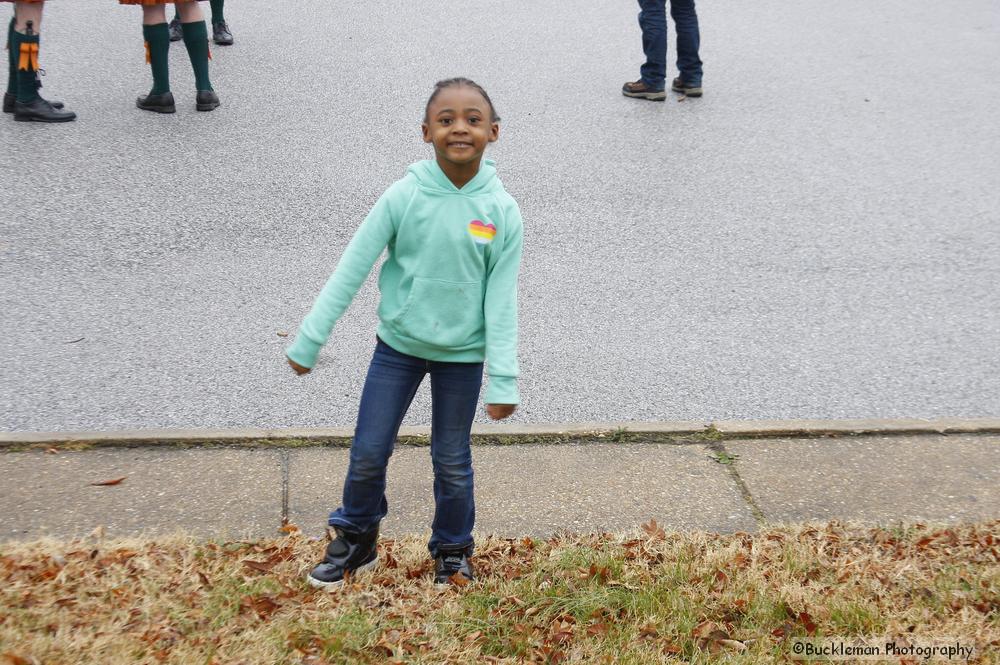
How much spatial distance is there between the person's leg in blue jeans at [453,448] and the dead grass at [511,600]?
0.16 meters

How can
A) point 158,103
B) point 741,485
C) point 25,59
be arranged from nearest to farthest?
point 741,485 → point 25,59 → point 158,103

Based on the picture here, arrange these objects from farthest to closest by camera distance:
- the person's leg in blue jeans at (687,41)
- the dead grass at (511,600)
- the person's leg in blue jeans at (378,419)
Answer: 1. the person's leg in blue jeans at (687,41)
2. the person's leg in blue jeans at (378,419)
3. the dead grass at (511,600)

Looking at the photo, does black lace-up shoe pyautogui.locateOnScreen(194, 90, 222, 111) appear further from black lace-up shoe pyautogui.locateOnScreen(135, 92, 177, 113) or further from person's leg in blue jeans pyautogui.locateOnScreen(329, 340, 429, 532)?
person's leg in blue jeans pyautogui.locateOnScreen(329, 340, 429, 532)

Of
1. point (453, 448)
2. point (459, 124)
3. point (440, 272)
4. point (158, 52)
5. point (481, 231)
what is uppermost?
point (459, 124)

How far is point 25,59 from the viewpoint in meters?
7.26

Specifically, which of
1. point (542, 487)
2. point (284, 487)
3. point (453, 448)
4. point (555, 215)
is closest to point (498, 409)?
point (453, 448)

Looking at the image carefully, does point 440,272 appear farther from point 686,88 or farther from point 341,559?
point 686,88

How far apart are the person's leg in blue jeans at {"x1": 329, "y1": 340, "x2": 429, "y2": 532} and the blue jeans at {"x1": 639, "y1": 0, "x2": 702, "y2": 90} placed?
19.2 feet

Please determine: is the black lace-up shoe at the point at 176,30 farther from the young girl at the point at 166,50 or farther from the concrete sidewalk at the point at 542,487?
the concrete sidewalk at the point at 542,487

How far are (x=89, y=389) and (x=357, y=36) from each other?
5.99 m

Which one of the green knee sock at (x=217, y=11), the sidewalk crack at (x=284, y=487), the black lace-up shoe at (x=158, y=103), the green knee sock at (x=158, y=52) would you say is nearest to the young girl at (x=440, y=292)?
the sidewalk crack at (x=284, y=487)

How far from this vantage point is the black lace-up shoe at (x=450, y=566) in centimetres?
350

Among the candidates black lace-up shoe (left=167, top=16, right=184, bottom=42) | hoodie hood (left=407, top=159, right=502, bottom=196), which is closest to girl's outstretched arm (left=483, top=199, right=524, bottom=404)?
hoodie hood (left=407, top=159, right=502, bottom=196)

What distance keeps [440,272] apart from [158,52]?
5.28 metres
